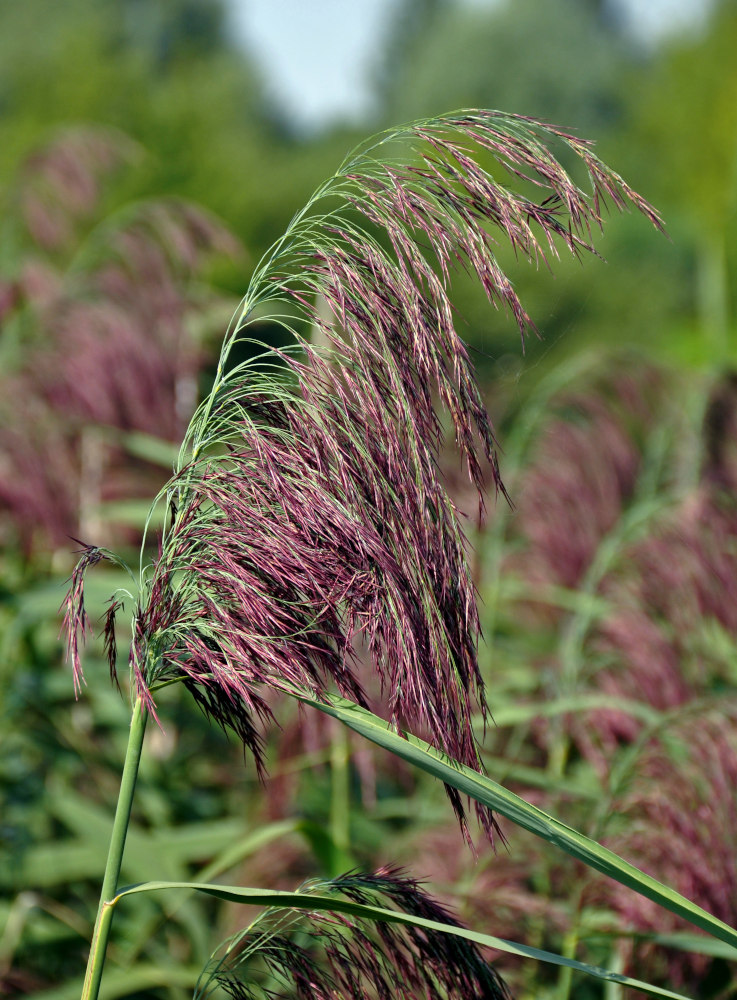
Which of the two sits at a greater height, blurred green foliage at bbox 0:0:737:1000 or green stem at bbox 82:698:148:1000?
blurred green foliage at bbox 0:0:737:1000

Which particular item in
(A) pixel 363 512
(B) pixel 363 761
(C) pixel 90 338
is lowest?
(A) pixel 363 512

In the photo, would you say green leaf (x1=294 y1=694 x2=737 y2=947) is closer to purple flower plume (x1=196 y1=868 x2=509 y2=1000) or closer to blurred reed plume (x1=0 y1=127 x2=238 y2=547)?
purple flower plume (x1=196 y1=868 x2=509 y2=1000)

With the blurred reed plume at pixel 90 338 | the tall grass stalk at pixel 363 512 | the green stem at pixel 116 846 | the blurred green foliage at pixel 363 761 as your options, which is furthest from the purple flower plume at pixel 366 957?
the blurred reed plume at pixel 90 338

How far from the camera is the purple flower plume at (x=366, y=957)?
0.94 m

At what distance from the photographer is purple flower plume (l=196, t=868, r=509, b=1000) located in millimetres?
938

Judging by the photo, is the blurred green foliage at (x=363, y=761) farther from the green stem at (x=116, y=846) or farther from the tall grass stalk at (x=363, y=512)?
the green stem at (x=116, y=846)

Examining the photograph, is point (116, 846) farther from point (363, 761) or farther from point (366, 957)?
point (363, 761)

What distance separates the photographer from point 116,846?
0.85 metres

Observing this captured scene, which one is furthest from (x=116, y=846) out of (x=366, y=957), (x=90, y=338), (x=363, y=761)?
(x=90, y=338)

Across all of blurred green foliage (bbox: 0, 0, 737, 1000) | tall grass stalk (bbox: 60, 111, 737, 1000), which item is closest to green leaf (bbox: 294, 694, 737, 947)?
tall grass stalk (bbox: 60, 111, 737, 1000)

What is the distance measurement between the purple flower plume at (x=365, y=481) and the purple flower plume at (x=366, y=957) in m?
0.12

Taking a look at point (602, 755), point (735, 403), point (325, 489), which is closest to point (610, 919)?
point (602, 755)

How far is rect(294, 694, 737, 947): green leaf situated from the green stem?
0.13 metres

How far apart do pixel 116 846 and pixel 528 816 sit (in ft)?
1.07
